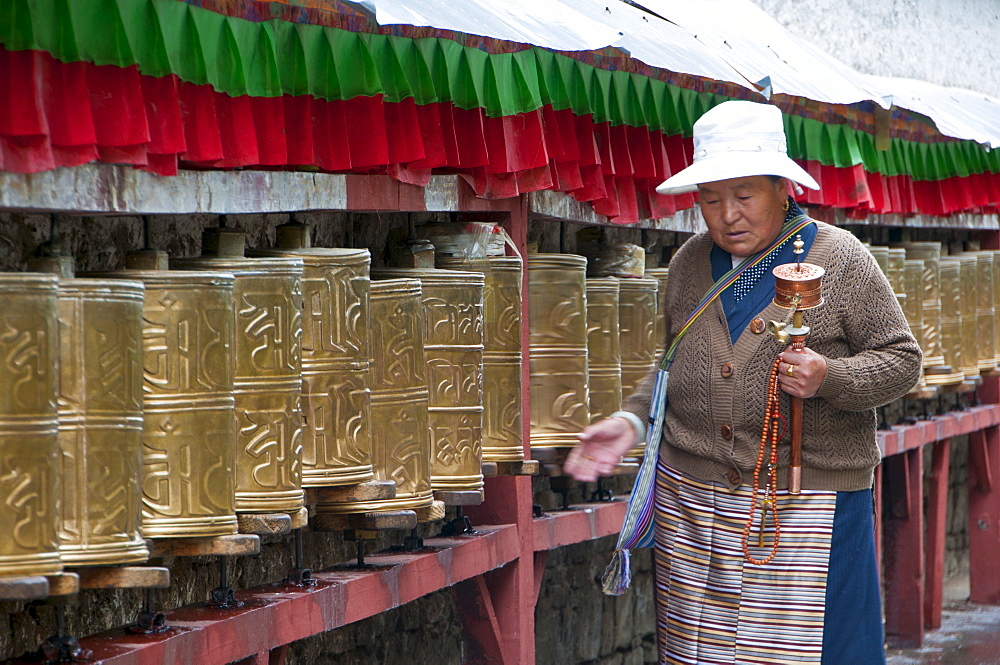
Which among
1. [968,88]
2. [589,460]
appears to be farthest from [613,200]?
[968,88]

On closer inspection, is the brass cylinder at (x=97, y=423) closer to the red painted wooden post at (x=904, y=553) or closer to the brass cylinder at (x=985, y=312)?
the red painted wooden post at (x=904, y=553)

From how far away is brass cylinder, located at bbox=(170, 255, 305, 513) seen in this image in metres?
3.10

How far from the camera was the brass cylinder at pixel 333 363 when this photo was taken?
3.36 m

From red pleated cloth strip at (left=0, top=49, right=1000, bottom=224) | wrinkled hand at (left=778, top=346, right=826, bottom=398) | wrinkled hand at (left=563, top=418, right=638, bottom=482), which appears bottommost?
wrinkled hand at (left=563, top=418, right=638, bottom=482)

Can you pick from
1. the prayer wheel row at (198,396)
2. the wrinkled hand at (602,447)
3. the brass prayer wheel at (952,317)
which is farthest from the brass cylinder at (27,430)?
the brass prayer wheel at (952,317)

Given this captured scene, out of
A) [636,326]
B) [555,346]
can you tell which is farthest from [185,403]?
[636,326]

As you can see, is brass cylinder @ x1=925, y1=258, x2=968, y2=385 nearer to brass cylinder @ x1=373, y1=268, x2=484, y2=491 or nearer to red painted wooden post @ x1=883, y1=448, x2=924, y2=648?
red painted wooden post @ x1=883, y1=448, x2=924, y2=648

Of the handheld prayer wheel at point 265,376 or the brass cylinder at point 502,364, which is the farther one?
the brass cylinder at point 502,364

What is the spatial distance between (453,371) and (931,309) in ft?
15.2

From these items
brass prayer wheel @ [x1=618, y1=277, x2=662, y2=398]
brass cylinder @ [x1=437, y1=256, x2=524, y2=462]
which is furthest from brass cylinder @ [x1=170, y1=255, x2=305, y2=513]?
brass prayer wheel @ [x1=618, y1=277, x2=662, y2=398]

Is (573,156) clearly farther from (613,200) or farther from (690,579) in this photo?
(690,579)

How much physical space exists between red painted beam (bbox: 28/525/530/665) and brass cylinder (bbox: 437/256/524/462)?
262 millimetres

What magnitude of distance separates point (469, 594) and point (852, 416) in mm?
1647

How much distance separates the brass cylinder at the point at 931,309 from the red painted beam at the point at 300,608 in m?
4.06
